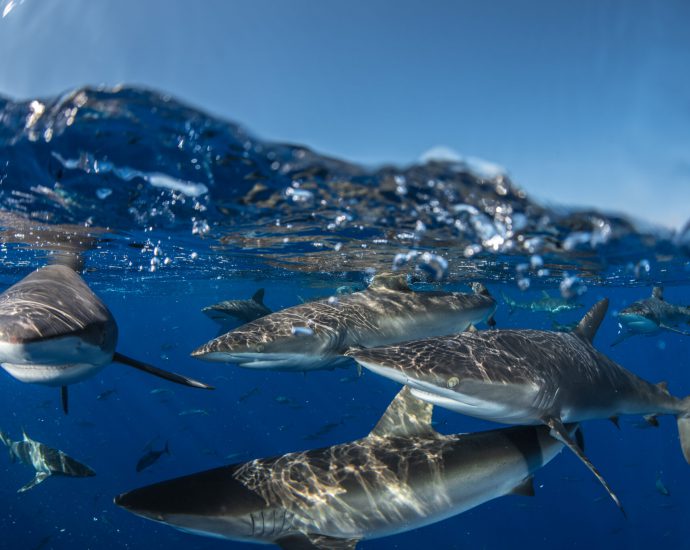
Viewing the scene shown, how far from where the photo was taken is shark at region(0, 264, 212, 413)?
395cm

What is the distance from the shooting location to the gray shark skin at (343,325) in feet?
19.0

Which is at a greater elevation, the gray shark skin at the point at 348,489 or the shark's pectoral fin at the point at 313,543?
the gray shark skin at the point at 348,489

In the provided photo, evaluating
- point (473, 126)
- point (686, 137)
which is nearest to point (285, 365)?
point (473, 126)

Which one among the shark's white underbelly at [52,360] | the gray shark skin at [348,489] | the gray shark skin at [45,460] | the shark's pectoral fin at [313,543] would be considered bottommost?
the gray shark skin at [45,460]

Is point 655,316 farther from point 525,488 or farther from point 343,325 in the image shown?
point 343,325

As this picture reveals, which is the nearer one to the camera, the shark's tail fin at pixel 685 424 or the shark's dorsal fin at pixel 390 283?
the shark's tail fin at pixel 685 424

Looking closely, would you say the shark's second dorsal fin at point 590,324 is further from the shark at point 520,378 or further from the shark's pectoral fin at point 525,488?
the shark's pectoral fin at point 525,488

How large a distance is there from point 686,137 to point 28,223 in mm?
13826

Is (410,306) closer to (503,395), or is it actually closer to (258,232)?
(503,395)

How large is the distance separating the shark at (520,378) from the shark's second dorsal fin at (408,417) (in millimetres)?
824

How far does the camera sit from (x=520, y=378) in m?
4.39

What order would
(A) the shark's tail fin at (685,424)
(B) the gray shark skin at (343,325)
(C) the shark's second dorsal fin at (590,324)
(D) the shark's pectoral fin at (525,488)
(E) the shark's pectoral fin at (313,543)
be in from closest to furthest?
1. (E) the shark's pectoral fin at (313,543)
2. (D) the shark's pectoral fin at (525,488)
3. (B) the gray shark skin at (343,325)
4. (A) the shark's tail fin at (685,424)
5. (C) the shark's second dorsal fin at (590,324)

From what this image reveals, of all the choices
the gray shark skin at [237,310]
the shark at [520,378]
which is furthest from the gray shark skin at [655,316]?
the gray shark skin at [237,310]

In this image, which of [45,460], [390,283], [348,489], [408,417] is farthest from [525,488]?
[45,460]
